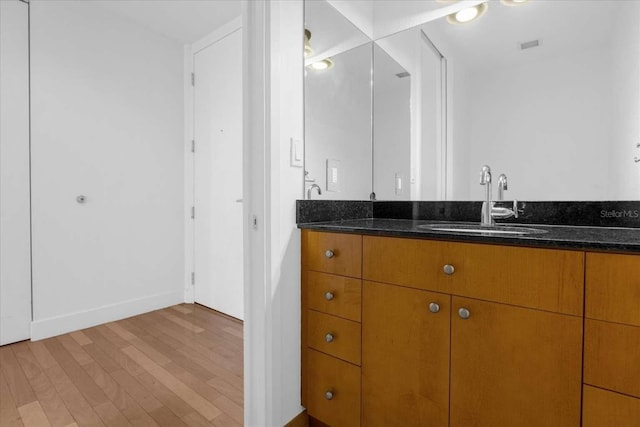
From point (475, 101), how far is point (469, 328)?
1.07m

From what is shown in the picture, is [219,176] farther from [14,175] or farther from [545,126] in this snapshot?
[545,126]

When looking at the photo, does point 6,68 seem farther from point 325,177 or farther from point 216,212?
point 325,177

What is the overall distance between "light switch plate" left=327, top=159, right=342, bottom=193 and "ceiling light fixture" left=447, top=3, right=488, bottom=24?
88cm

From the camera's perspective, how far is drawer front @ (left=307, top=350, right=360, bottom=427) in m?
1.17

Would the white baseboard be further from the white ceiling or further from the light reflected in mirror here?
the white ceiling

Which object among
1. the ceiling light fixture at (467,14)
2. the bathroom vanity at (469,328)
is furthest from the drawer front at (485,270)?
the ceiling light fixture at (467,14)

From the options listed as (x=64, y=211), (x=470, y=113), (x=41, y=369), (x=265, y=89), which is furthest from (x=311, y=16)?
(x=41, y=369)

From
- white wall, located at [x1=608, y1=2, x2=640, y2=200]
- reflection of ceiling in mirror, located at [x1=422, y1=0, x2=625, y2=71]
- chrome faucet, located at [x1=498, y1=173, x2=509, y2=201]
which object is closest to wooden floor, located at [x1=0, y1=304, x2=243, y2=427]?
chrome faucet, located at [x1=498, y1=173, x2=509, y2=201]

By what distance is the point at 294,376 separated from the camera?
1316mm

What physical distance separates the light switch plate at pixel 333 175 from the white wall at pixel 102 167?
6.11 feet

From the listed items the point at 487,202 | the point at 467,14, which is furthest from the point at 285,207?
the point at 467,14

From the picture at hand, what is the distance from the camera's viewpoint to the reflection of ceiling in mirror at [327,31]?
144 centimetres

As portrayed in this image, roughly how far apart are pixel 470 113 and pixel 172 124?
2.50m

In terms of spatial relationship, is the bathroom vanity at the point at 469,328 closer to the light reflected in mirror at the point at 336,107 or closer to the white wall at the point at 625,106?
the white wall at the point at 625,106
